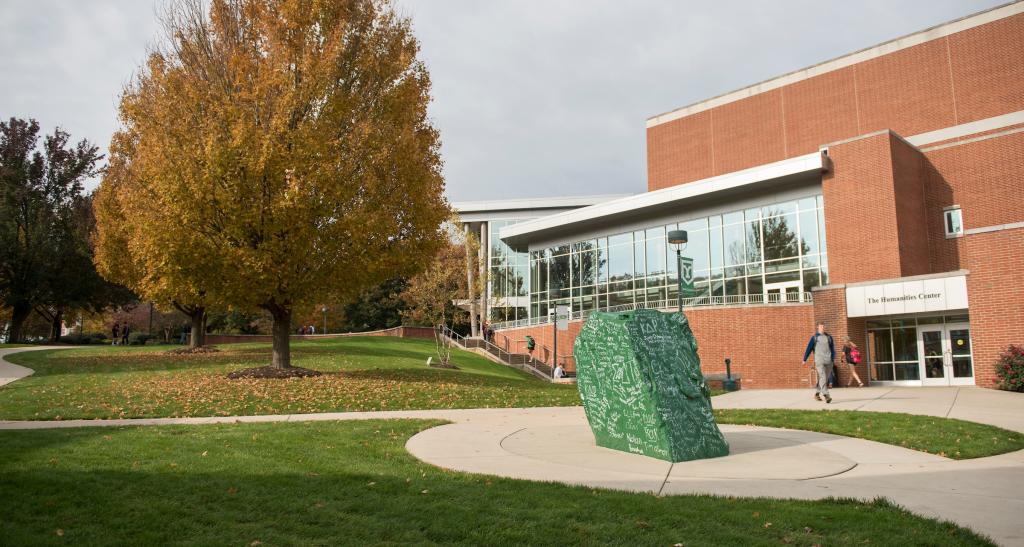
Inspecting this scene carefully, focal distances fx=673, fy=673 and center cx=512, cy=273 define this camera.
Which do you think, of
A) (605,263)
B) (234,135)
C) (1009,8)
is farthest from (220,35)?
(1009,8)

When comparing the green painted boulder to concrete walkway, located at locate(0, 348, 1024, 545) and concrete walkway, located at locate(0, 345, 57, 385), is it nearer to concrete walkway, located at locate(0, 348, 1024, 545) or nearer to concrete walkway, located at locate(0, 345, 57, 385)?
concrete walkway, located at locate(0, 348, 1024, 545)

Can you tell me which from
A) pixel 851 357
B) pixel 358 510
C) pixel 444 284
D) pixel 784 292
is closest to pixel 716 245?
pixel 784 292

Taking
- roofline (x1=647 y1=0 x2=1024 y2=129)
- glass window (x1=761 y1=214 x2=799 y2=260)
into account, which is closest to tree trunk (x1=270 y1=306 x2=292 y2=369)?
glass window (x1=761 y1=214 x2=799 y2=260)

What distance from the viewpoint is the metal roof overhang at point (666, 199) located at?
98.7 feet

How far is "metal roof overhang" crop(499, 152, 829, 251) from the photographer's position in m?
30.1

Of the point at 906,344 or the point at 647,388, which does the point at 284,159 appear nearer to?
the point at 647,388

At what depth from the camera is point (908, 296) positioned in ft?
79.0

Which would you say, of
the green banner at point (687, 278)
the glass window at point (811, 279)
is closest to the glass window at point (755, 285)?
the glass window at point (811, 279)

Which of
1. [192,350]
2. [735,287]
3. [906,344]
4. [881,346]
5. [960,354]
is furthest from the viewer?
[735,287]

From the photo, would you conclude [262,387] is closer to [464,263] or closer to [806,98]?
[464,263]

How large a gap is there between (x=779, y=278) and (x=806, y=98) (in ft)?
40.0

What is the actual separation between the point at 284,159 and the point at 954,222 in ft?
91.1

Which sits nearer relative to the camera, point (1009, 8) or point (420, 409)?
point (420, 409)

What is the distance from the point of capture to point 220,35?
19.4 m
